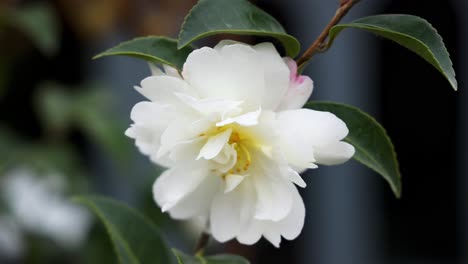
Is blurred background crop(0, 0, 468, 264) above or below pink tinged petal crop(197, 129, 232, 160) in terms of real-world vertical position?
below

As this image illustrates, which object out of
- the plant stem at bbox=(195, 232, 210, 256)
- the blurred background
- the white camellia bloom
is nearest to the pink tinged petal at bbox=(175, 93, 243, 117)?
the white camellia bloom

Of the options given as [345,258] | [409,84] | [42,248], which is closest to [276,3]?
[409,84]

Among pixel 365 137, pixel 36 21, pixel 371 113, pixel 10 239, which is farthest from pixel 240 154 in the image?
pixel 371 113

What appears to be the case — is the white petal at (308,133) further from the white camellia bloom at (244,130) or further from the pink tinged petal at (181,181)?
the pink tinged petal at (181,181)

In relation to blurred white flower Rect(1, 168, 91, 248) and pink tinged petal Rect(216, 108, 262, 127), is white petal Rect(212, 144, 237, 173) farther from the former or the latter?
blurred white flower Rect(1, 168, 91, 248)

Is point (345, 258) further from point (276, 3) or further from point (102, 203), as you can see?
point (102, 203)
